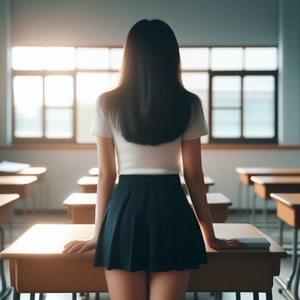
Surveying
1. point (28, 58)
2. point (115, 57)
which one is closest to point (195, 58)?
point (115, 57)

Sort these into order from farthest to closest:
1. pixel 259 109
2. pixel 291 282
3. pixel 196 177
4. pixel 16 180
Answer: pixel 259 109 → pixel 16 180 → pixel 291 282 → pixel 196 177

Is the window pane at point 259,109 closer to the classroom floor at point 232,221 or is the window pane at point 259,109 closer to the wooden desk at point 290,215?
the classroom floor at point 232,221

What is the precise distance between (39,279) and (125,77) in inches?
29.1

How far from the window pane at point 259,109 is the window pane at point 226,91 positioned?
0.38ft

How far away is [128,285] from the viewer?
4.83 ft

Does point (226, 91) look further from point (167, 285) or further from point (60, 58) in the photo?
point (167, 285)

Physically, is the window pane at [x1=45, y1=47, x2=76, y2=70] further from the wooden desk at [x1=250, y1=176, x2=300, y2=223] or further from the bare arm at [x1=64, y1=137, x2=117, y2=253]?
the bare arm at [x1=64, y1=137, x2=117, y2=253]

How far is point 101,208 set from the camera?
5.09 feet

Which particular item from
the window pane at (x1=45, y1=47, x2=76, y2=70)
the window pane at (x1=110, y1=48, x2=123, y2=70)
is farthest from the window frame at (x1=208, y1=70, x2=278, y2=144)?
the window pane at (x1=45, y1=47, x2=76, y2=70)

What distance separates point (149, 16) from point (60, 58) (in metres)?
Answer: 1.31

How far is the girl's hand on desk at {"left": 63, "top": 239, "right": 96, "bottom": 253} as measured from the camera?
1.65 metres

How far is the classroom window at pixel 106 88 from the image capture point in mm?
7277

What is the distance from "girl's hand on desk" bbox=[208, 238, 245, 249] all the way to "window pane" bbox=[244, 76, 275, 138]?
5.79 meters

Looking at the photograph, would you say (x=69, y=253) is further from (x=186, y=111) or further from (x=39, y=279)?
(x=186, y=111)
